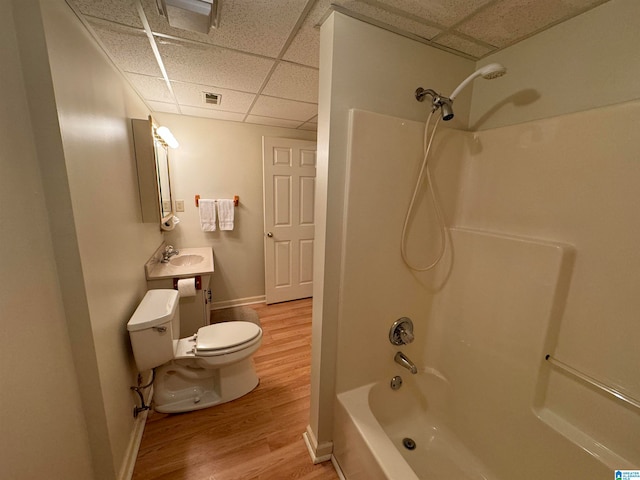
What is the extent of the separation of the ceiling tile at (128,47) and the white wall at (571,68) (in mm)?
1799

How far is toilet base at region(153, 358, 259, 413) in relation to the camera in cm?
162

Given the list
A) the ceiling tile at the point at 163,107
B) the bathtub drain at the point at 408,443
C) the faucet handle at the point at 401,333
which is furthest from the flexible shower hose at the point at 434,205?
the ceiling tile at the point at 163,107

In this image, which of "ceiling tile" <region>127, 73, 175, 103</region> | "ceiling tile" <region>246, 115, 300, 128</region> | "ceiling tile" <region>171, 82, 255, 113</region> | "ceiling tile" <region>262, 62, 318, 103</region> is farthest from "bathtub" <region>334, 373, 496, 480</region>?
"ceiling tile" <region>246, 115, 300, 128</region>

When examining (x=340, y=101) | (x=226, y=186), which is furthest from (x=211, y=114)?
(x=340, y=101)

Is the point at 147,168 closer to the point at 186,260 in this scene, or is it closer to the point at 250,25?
the point at 186,260

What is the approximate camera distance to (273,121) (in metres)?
2.64

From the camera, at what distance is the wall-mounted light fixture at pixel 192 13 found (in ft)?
3.03

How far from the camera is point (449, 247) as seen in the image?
140cm

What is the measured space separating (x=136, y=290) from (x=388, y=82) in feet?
6.29

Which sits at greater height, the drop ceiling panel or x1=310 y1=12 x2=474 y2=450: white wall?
the drop ceiling panel

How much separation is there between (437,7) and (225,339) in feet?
6.73

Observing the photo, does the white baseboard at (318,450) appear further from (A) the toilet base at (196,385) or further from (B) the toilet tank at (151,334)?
(B) the toilet tank at (151,334)

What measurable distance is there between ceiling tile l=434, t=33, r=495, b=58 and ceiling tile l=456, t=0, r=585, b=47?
0.04m

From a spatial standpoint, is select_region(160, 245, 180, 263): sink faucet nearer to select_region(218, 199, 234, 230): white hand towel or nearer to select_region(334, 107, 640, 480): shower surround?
select_region(218, 199, 234, 230): white hand towel
